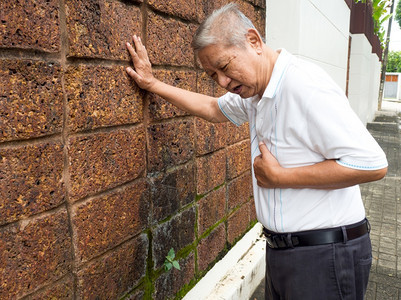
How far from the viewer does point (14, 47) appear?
52.8 inches

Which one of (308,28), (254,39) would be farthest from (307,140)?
(308,28)

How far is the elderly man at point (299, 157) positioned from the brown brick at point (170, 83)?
0.19 meters

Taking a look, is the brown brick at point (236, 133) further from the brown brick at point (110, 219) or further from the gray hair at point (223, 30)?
the gray hair at point (223, 30)

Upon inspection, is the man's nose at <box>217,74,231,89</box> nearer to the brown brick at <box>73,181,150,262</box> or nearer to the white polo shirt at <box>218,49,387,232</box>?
the white polo shirt at <box>218,49,387,232</box>

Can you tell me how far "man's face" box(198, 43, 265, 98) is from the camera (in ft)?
5.38

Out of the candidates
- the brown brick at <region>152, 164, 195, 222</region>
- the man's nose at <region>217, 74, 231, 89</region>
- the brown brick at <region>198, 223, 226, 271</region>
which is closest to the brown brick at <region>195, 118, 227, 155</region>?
the brown brick at <region>152, 164, 195, 222</region>

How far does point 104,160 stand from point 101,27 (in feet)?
1.92

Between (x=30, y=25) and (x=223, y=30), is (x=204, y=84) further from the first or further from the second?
(x=30, y=25)

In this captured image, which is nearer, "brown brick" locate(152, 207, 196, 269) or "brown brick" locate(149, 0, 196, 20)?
"brown brick" locate(149, 0, 196, 20)

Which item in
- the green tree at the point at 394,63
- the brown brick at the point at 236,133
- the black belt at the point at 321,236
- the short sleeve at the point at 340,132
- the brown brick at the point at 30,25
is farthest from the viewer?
the green tree at the point at 394,63

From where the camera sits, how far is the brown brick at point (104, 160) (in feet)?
5.41

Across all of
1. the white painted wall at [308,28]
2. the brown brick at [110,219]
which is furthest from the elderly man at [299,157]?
the white painted wall at [308,28]

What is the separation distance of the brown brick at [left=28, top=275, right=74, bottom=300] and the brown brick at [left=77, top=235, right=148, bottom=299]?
5 centimetres

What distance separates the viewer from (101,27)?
67.6 inches
